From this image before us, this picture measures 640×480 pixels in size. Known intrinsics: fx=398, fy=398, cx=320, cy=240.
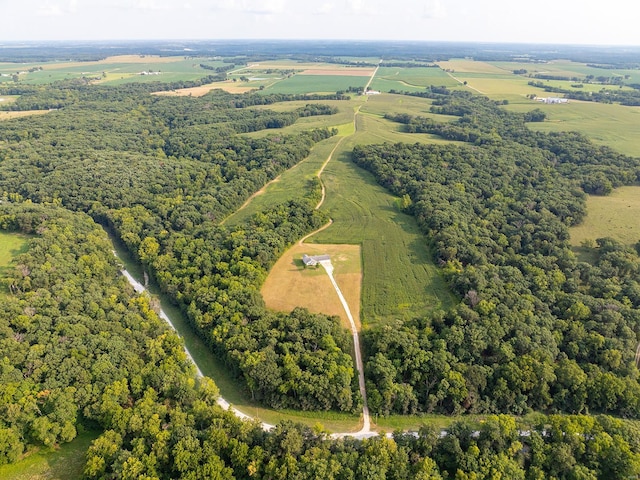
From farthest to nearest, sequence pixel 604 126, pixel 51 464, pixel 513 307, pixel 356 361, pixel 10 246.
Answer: pixel 604 126
pixel 10 246
pixel 513 307
pixel 356 361
pixel 51 464

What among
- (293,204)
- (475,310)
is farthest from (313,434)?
(293,204)

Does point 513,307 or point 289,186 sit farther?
point 289,186

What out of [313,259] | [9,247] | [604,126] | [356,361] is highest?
[604,126]

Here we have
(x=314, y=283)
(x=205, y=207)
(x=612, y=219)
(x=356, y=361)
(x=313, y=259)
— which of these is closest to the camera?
(x=356, y=361)

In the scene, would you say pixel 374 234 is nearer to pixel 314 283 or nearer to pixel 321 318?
pixel 314 283

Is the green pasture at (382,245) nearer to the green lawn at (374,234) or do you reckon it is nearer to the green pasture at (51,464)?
the green lawn at (374,234)

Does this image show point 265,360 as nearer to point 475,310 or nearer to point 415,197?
point 475,310

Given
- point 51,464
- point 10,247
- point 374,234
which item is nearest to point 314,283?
point 374,234

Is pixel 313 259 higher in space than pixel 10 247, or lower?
lower
